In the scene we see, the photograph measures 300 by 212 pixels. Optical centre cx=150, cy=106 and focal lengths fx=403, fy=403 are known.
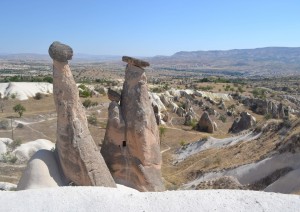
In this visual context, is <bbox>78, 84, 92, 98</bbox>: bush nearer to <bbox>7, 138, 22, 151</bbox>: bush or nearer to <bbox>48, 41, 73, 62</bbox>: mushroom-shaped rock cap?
<bbox>7, 138, 22, 151</bbox>: bush

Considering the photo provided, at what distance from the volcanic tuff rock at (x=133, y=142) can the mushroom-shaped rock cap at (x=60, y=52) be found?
249cm

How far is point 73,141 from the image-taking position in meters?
11.3

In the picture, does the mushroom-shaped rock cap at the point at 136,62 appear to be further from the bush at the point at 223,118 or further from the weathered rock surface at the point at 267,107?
the bush at the point at 223,118

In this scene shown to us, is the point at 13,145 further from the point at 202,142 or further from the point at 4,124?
the point at 202,142

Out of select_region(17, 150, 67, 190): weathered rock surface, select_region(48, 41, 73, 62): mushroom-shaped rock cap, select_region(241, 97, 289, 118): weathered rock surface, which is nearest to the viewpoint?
select_region(17, 150, 67, 190): weathered rock surface

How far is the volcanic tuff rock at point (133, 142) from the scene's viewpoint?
13.3 m

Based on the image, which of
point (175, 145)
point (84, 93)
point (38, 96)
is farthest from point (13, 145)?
point (38, 96)

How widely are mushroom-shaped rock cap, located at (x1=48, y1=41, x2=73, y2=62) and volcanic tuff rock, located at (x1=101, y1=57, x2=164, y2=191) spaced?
249cm

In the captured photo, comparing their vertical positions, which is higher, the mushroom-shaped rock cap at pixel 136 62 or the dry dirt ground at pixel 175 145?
the mushroom-shaped rock cap at pixel 136 62

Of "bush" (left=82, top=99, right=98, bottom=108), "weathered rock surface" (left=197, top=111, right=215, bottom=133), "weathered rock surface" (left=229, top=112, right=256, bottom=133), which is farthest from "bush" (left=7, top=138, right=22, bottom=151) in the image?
"weathered rock surface" (left=229, top=112, right=256, bottom=133)

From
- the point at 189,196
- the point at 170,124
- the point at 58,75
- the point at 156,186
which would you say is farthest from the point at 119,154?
the point at 170,124

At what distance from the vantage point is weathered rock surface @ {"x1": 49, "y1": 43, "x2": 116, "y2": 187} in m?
11.3

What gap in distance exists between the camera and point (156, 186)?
1339 cm

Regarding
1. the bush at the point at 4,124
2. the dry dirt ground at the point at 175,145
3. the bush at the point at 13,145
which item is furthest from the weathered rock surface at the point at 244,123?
the bush at the point at 13,145
